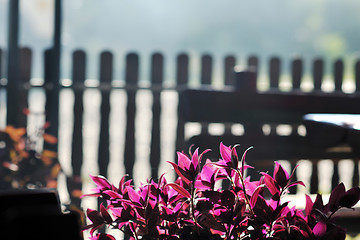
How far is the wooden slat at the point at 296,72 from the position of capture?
5.61m

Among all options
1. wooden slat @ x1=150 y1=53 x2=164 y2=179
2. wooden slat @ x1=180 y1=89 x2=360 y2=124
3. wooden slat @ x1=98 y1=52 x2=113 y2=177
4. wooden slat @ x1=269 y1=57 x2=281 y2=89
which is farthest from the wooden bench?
wooden slat @ x1=269 y1=57 x2=281 y2=89

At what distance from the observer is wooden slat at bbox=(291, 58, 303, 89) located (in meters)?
5.61

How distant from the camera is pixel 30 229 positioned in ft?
1.72

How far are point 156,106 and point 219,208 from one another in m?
4.25

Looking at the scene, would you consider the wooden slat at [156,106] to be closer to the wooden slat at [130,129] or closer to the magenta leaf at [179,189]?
the wooden slat at [130,129]

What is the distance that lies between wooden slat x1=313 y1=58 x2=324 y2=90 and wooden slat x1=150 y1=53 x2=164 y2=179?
5.67 ft

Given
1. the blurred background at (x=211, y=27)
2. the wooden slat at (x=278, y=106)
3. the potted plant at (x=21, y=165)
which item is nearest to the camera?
the wooden slat at (x=278, y=106)

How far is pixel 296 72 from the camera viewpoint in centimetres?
563

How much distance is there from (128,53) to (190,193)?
4329 millimetres

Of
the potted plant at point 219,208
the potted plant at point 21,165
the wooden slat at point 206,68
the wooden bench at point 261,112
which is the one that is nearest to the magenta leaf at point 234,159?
the potted plant at point 219,208

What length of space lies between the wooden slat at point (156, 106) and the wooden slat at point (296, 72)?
147 cm

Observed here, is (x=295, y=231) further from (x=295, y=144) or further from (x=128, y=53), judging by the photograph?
(x=128, y=53)

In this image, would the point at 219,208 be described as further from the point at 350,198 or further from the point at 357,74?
the point at 357,74

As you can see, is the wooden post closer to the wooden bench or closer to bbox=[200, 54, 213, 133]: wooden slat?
bbox=[200, 54, 213, 133]: wooden slat
